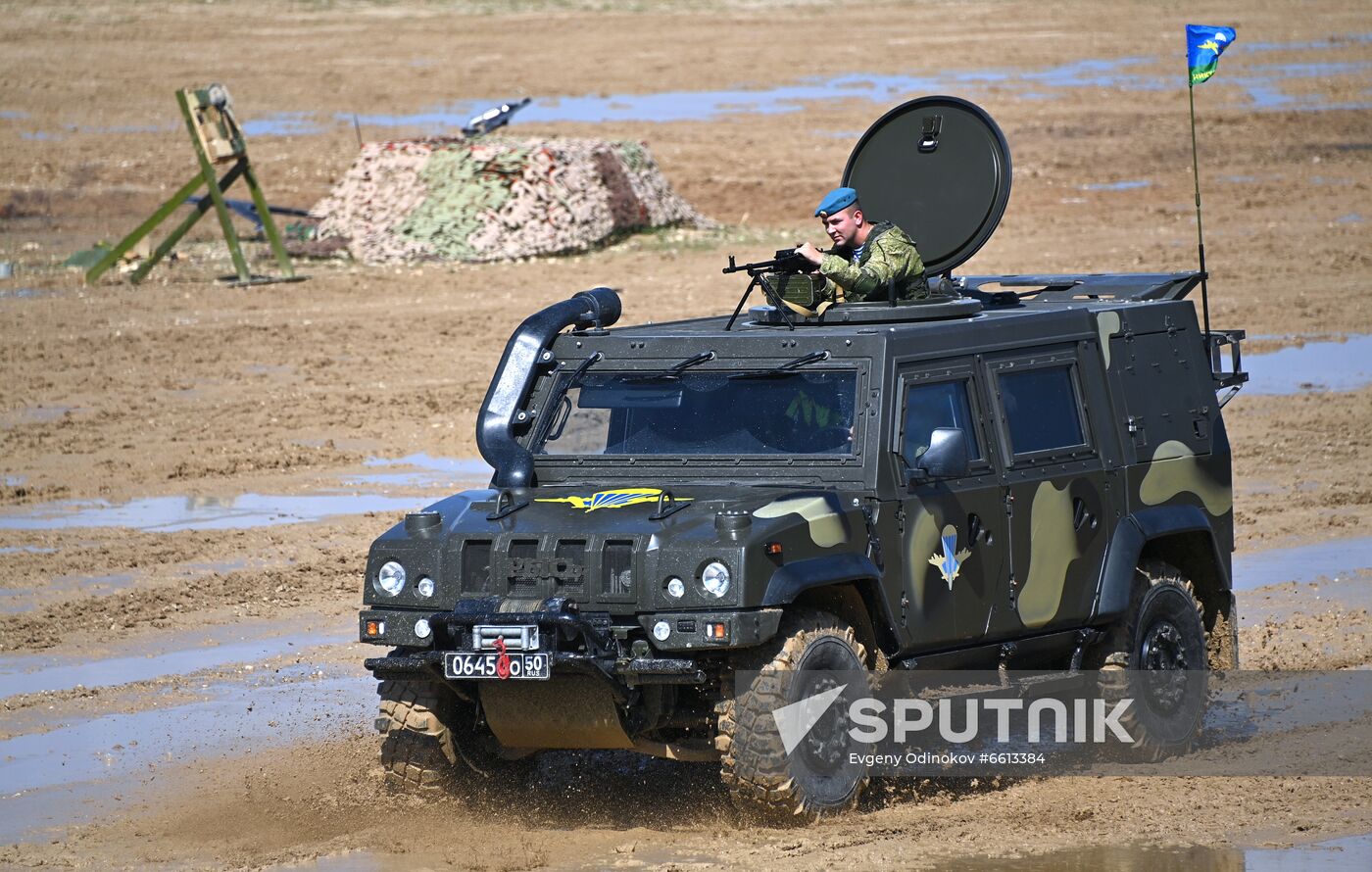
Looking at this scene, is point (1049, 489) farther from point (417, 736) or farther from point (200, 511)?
point (200, 511)

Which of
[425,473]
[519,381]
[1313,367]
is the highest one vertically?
[519,381]

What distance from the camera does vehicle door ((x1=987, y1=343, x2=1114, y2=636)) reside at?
841cm

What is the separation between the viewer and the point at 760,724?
7363 mm

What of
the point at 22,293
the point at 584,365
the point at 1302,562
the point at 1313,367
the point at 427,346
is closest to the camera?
the point at 584,365

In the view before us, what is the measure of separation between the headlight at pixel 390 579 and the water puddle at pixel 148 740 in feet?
5.34

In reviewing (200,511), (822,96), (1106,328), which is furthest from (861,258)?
→ (822,96)

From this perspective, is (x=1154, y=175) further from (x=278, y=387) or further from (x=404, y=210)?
(x=278, y=387)

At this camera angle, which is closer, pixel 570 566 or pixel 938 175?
pixel 570 566

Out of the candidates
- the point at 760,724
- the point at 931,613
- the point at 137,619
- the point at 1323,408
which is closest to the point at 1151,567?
the point at 931,613

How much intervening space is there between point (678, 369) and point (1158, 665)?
2493mm

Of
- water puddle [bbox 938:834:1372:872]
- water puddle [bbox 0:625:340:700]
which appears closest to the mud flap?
water puddle [bbox 938:834:1372:872]

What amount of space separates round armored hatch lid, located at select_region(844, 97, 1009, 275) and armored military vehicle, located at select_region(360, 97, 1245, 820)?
0.02 m

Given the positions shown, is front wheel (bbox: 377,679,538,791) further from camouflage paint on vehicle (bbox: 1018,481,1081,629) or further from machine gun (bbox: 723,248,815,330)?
camouflage paint on vehicle (bbox: 1018,481,1081,629)

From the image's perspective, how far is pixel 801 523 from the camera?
7500 mm
